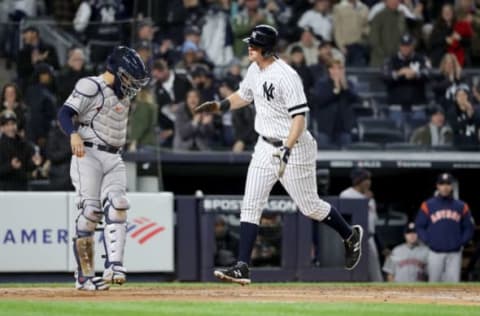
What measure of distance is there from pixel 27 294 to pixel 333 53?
31.2 ft

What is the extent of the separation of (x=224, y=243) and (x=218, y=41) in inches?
165

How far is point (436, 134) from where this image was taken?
19.6m

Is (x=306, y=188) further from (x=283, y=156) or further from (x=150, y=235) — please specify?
(x=150, y=235)

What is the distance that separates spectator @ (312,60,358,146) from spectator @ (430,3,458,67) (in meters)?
2.37

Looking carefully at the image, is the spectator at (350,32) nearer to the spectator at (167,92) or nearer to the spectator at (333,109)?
the spectator at (333,109)

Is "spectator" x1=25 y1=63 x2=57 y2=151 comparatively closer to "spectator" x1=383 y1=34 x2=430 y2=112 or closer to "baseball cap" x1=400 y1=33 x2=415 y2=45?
"spectator" x1=383 y1=34 x2=430 y2=112

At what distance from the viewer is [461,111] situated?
19.7 m

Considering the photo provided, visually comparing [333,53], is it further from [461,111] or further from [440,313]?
[440,313]

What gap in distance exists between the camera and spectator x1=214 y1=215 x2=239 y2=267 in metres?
17.3

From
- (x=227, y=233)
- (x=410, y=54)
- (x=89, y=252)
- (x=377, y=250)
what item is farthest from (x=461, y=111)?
(x=89, y=252)

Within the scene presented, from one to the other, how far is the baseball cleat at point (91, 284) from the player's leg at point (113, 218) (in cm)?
14

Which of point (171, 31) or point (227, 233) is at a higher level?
point (171, 31)

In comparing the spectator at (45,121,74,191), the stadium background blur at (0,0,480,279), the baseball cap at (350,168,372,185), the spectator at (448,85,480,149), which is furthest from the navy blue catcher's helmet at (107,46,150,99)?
the spectator at (448,85,480,149)

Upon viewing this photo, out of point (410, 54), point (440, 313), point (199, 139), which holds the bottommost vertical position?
point (440, 313)
